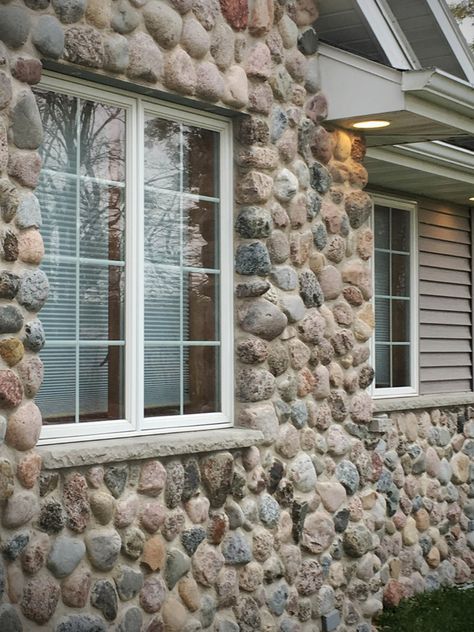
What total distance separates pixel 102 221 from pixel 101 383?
830mm

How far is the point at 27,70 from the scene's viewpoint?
182 inches

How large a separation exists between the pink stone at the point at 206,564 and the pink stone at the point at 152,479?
0.48m

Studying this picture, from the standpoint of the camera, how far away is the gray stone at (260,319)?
5.95 metres

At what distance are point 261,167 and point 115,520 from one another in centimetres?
224

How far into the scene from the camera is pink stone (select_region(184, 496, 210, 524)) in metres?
5.45

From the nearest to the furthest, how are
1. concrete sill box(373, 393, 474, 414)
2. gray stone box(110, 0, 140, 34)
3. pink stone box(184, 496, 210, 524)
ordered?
gray stone box(110, 0, 140, 34), pink stone box(184, 496, 210, 524), concrete sill box(373, 393, 474, 414)

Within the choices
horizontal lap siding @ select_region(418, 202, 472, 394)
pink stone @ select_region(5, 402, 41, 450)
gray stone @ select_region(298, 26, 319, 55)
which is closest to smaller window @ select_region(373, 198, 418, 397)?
horizontal lap siding @ select_region(418, 202, 472, 394)

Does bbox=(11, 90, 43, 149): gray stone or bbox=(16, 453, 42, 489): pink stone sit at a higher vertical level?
bbox=(11, 90, 43, 149): gray stone

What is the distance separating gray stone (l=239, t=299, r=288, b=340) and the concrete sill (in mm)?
2024

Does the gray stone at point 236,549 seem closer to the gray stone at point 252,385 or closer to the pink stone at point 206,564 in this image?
the pink stone at point 206,564

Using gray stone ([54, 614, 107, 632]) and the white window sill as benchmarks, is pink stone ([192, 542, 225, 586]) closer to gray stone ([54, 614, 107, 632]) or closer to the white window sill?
the white window sill

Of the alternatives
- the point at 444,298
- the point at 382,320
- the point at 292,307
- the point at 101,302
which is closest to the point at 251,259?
the point at 292,307

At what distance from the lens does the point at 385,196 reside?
8516mm

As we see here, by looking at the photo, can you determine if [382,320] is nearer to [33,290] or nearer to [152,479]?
[152,479]
